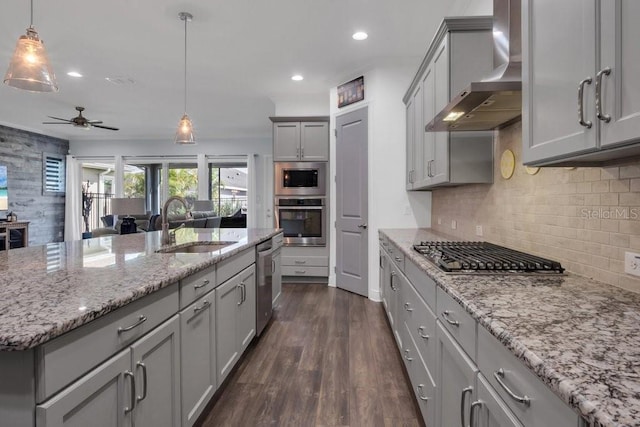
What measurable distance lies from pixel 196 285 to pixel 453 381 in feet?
3.85

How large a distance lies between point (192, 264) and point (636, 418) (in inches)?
61.5

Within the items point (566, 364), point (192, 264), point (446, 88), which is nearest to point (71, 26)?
point (192, 264)

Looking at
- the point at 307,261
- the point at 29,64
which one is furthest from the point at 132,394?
the point at 307,261

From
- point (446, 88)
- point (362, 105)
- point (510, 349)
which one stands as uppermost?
point (362, 105)

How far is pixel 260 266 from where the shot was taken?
2967mm

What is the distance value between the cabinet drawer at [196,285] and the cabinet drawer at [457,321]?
1.10m

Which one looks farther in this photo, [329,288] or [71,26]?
[329,288]

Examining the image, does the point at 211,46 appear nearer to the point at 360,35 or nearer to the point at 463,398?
the point at 360,35

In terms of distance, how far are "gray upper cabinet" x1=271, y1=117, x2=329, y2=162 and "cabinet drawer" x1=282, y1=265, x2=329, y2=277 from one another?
5.20 feet

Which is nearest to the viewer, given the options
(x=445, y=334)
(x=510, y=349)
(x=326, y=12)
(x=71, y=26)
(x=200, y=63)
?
(x=510, y=349)

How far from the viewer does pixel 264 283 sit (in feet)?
10.1

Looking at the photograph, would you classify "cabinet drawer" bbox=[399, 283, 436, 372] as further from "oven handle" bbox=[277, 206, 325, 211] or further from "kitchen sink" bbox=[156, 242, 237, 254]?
"oven handle" bbox=[277, 206, 325, 211]

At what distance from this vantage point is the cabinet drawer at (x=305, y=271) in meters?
5.19

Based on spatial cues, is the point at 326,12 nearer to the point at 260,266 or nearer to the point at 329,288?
the point at 260,266
